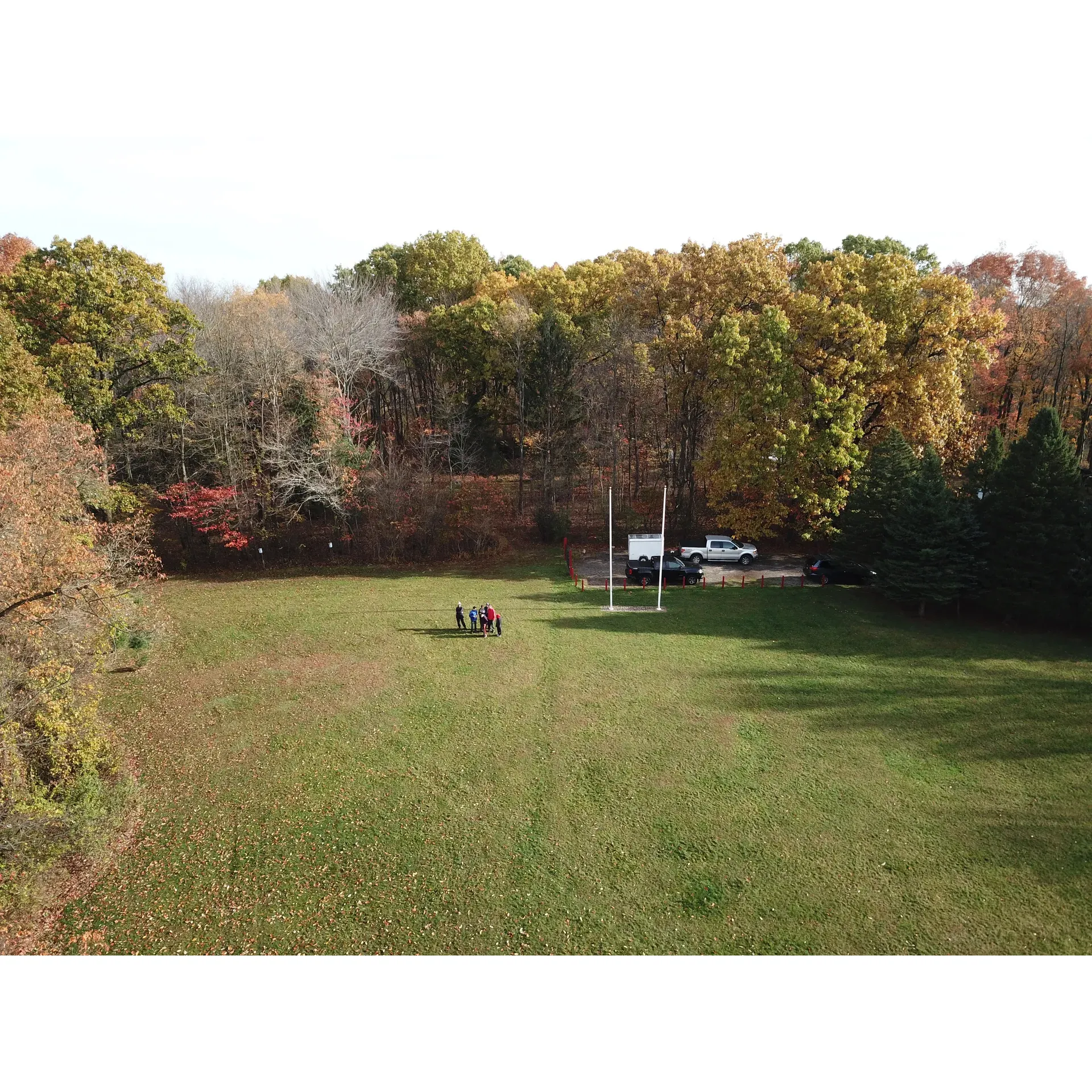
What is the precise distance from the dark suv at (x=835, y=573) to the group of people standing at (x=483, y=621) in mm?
14249

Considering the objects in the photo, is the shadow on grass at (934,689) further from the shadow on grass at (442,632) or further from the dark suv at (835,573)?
the shadow on grass at (442,632)

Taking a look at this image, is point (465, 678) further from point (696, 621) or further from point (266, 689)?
point (696, 621)

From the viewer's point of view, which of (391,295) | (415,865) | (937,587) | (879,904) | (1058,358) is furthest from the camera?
(391,295)

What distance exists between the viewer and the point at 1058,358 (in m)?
32.7

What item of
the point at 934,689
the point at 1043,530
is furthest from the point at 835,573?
the point at 934,689

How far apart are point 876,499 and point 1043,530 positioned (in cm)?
521

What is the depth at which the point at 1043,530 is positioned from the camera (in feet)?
66.4

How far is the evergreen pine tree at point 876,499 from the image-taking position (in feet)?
76.3

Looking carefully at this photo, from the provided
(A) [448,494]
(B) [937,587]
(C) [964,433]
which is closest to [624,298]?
(A) [448,494]

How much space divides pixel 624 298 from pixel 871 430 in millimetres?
14820

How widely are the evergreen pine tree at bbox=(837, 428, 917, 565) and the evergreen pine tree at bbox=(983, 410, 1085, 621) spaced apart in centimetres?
333

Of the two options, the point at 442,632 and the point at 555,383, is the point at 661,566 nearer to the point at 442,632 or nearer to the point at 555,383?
the point at 442,632

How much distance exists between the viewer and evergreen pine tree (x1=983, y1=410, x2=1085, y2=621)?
2002 cm

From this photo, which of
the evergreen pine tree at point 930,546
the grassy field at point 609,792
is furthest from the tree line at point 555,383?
the grassy field at point 609,792
